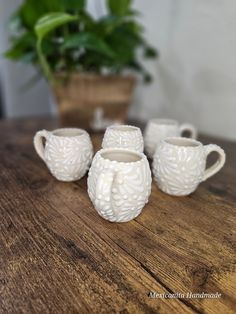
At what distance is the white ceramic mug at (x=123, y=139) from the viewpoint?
1.62 ft

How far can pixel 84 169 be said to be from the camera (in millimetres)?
528

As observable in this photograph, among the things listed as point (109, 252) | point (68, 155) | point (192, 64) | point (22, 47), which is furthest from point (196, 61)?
point (109, 252)

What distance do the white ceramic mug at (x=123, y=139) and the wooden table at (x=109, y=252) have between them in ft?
0.31

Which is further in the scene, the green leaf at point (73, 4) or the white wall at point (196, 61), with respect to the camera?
the white wall at point (196, 61)

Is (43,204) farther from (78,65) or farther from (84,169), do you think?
(78,65)

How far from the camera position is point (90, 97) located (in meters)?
0.93

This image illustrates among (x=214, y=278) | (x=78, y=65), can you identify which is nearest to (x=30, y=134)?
(x=78, y=65)

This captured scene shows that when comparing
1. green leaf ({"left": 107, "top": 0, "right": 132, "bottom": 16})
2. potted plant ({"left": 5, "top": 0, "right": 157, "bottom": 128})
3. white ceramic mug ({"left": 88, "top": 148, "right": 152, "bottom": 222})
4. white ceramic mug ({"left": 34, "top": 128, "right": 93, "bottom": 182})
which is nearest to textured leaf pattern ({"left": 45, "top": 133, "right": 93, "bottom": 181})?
white ceramic mug ({"left": 34, "top": 128, "right": 93, "bottom": 182})

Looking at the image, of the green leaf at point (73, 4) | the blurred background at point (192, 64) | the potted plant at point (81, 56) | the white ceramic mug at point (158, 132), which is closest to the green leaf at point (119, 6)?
the potted plant at point (81, 56)

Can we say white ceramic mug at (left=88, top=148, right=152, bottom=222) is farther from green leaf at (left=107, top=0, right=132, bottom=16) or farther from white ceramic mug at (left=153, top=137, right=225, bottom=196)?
green leaf at (left=107, top=0, right=132, bottom=16)

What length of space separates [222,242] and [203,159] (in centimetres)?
14

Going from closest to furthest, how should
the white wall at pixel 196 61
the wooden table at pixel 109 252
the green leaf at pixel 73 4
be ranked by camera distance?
the wooden table at pixel 109 252 → the green leaf at pixel 73 4 → the white wall at pixel 196 61

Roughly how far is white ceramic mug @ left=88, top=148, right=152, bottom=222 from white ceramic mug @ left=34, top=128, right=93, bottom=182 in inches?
4.3

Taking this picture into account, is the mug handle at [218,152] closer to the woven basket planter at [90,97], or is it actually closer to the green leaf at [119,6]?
the woven basket planter at [90,97]
